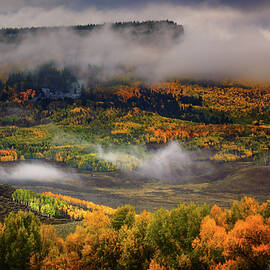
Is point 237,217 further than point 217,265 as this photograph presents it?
Yes

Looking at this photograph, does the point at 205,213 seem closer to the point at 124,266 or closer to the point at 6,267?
the point at 124,266

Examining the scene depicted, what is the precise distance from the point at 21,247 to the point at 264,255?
60274 millimetres

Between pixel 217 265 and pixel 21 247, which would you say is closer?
pixel 217 265

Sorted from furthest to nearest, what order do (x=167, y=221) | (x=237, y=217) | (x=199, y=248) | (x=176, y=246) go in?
(x=237, y=217) < (x=167, y=221) < (x=176, y=246) < (x=199, y=248)

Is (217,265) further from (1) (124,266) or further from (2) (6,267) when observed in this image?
(2) (6,267)

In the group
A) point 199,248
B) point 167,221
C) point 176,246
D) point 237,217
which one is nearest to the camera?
point 199,248

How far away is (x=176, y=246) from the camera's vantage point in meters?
77.3

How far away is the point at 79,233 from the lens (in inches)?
3501

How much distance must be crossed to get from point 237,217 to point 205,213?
56.7 feet

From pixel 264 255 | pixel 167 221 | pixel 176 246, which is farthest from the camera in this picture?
pixel 167 221

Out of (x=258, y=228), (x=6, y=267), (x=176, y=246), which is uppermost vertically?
(x=258, y=228)

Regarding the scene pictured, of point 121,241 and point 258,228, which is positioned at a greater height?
point 258,228

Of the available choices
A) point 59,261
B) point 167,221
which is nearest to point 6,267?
point 59,261

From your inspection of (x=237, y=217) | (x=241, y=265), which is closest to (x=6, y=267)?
(x=241, y=265)
